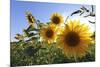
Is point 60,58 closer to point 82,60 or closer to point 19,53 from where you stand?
point 82,60

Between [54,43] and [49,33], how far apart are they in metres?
0.09

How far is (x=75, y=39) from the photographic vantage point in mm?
1860

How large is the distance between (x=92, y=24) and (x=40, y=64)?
583 mm

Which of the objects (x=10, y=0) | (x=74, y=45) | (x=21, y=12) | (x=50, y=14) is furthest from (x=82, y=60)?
(x=10, y=0)

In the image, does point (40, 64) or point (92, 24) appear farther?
point (92, 24)

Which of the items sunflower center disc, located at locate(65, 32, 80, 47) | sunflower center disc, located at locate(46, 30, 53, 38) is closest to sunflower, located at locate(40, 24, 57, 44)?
sunflower center disc, located at locate(46, 30, 53, 38)

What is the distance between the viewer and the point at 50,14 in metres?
1.80

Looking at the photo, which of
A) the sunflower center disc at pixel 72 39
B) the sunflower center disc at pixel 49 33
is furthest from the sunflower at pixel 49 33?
the sunflower center disc at pixel 72 39

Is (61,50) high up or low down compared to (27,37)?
down

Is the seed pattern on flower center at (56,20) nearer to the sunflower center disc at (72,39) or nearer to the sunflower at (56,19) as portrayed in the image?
the sunflower at (56,19)

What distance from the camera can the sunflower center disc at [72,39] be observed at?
6.06ft

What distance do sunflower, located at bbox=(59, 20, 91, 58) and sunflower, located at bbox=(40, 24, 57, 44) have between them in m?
0.07

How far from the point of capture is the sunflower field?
5.69 ft
